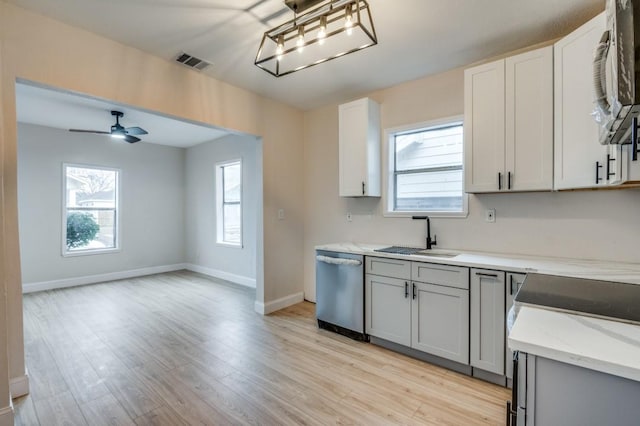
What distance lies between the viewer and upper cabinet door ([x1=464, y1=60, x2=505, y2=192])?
2486mm

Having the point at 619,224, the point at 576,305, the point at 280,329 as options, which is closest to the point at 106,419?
the point at 280,329

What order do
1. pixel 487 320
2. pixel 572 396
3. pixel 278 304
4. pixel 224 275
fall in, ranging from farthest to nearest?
pixel 224 275 → pixel 278 304 → pixel 487 320 → pixel 572 396

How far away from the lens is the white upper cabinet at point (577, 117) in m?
1.99

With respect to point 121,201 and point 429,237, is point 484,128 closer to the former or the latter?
point 429,237

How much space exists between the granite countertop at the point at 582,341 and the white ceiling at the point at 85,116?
10.9 feet

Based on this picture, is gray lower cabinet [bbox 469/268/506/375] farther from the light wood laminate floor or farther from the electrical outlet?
the electrical outlet

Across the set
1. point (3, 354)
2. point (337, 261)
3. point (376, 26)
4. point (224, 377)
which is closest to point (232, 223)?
point (337, 261)

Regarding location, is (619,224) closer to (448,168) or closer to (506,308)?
(506,308)

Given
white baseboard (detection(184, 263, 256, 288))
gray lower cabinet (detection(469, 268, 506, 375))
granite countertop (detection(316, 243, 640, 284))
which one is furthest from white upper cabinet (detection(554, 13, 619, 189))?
white baseboard (detection(184, 263, 256, 288))

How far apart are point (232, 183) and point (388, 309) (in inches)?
161

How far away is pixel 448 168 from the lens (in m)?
3.14

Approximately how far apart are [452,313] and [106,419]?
8.39 ft

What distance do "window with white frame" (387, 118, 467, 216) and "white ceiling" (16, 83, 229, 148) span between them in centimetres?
211

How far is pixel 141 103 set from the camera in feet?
8.85
